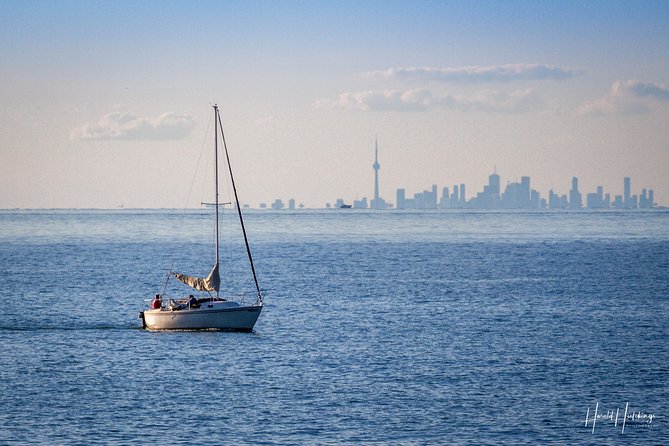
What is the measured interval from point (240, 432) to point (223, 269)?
11680 centimetres

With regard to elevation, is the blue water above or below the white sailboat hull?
below

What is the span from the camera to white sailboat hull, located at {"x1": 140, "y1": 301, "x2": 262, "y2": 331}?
76188mm

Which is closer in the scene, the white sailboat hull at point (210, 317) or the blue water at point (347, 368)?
the blue water at point (347, 368)

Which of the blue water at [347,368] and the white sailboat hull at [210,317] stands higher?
the white sailboat hull at [210,317]

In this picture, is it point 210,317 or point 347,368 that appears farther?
point 210,317

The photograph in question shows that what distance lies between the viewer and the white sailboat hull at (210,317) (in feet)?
250

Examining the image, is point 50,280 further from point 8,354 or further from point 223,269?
point 8,354

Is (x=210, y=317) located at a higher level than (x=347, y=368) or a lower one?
higher

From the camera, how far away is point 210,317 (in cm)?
7612

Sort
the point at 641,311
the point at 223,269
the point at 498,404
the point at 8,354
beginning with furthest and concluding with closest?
the point at 223,269 → the point at 641,311 → the point at 8,354 → the point at 498,404

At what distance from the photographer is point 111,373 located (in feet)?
202

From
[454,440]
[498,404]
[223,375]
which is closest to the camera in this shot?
[454,440]

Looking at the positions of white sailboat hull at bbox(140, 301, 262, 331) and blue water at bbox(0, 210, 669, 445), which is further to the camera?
white sailboat hull at bbox(140, 301, 262, 331)

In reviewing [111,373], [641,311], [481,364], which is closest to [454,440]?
[481,364]
